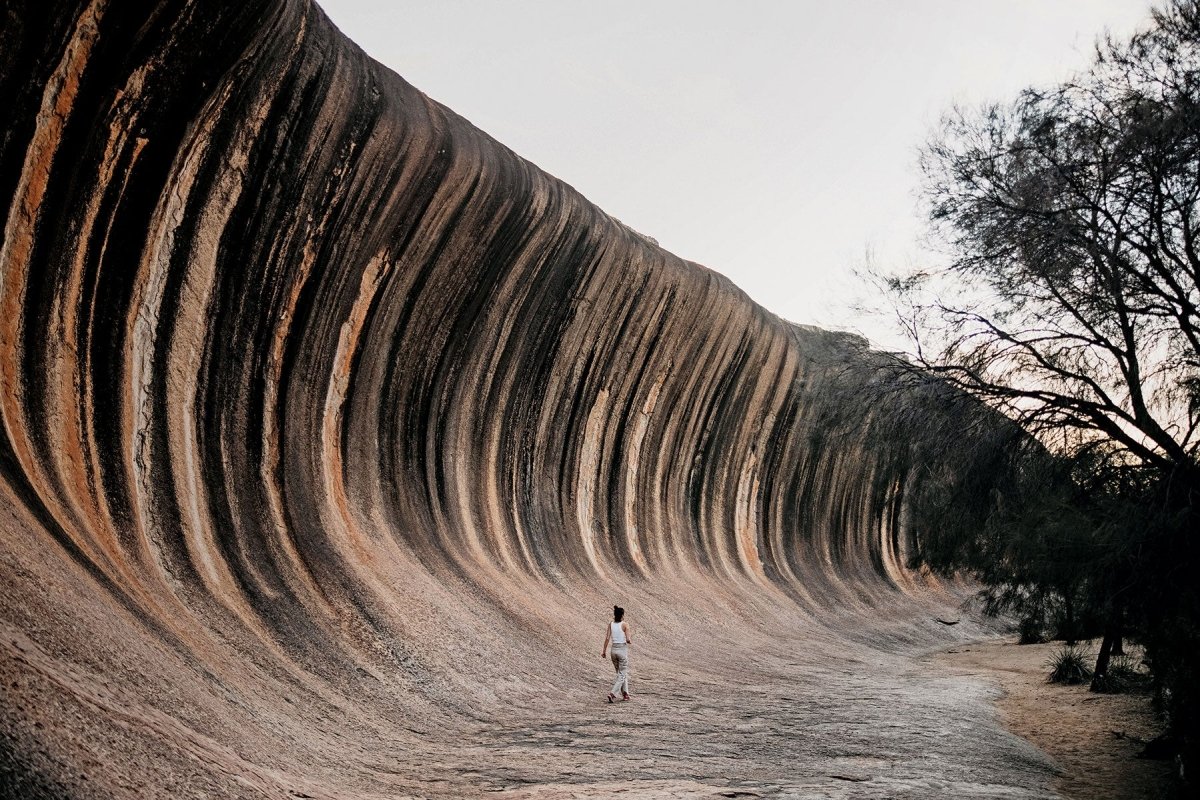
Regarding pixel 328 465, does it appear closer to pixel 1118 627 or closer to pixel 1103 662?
pixel 1118 627

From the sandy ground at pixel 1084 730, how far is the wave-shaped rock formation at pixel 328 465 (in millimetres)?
407

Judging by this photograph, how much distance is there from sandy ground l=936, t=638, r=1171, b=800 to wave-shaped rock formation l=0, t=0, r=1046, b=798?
0.41m

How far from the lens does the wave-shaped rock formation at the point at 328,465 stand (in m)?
5.68

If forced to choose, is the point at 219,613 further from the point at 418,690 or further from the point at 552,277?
the point at 552,277

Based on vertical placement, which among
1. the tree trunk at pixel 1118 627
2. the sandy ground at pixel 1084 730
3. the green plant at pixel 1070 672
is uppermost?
the tree trunk at pixel 1118 627

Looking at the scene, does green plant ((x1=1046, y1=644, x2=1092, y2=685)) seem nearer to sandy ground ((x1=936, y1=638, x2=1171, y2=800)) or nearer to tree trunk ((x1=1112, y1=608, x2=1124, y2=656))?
sandy ground ((x1=936, y1=638, x2=1171, y2=800))

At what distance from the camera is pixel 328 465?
10.2m

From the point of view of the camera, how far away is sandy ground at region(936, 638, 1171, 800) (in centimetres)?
705

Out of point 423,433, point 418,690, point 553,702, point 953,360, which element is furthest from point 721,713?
point 423,433

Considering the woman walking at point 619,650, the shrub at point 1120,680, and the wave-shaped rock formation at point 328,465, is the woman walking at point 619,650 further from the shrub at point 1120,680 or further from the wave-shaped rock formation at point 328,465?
the shrub at point 1120,680

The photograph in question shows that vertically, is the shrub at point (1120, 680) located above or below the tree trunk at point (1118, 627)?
below

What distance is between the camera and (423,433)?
12.0 m

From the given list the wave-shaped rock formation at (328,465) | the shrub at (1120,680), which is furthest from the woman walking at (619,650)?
the shrub at (1120,680)

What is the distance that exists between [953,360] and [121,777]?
840 centimetres
